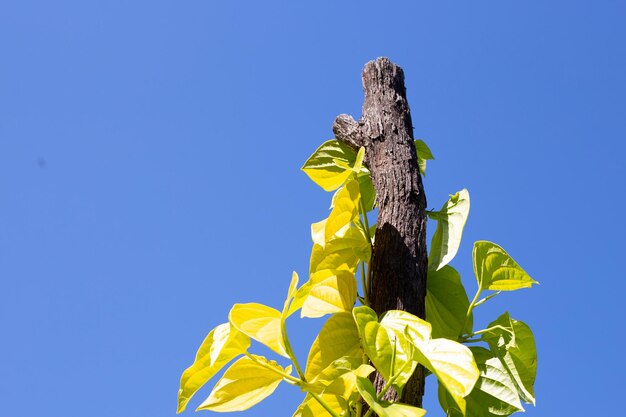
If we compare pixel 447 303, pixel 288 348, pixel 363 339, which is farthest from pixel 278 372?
pixel 447 303

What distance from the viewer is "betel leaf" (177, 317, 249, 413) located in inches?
37.0

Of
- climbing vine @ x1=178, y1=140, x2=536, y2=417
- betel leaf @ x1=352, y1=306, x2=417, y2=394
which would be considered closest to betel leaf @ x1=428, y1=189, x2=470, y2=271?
climbing vine @ x1=178, y1=140, x2=536, y2=417

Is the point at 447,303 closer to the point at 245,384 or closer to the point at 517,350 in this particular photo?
the point at 517,350

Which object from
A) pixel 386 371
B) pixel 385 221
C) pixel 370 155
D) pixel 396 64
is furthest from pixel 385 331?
pixel 396 64

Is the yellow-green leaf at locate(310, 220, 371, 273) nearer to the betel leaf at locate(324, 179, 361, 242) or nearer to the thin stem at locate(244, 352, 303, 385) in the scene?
the betel leaf at locate(324, 179, 361, 242)

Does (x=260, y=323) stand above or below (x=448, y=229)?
below

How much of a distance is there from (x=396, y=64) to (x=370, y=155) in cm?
19

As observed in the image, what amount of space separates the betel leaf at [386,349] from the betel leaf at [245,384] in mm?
163

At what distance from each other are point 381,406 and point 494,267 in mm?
332

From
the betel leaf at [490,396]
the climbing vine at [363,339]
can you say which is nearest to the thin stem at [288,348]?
the climbing vine at [363,339]

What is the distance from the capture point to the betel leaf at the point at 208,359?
37.0 inches

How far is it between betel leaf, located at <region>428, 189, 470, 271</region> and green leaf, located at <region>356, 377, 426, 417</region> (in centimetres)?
26

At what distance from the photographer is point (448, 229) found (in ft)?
3.45

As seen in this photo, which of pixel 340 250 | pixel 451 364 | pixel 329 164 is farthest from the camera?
pixel 329 164
